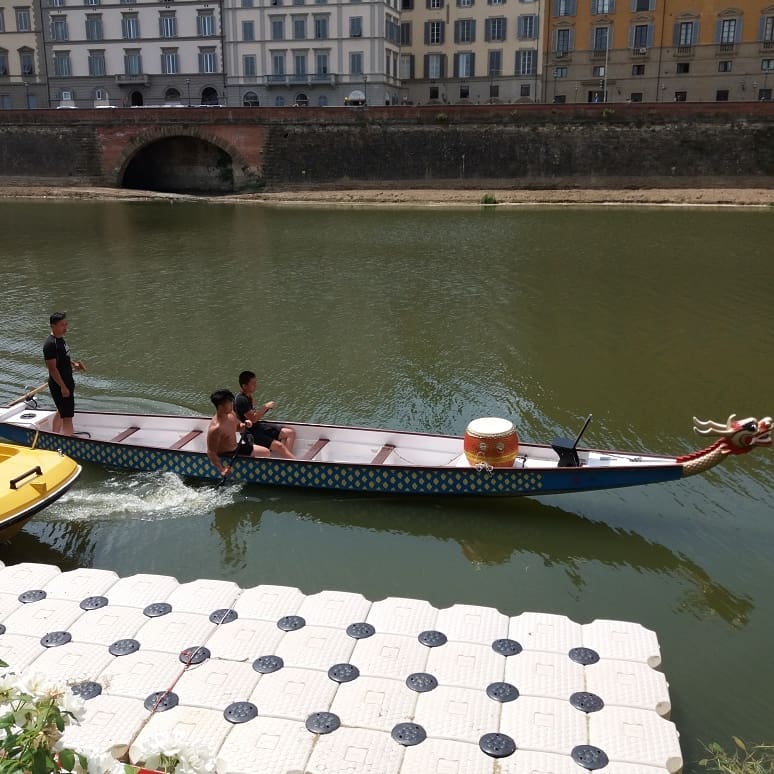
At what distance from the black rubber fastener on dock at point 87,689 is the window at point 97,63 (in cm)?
5676

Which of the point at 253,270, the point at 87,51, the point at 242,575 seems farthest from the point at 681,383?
the point at 87,51

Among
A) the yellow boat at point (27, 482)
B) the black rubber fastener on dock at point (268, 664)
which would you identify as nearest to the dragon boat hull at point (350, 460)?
the yellow boat at point (27, 482)

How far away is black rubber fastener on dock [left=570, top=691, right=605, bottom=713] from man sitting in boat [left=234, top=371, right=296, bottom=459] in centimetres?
550

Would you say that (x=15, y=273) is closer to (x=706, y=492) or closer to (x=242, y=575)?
(x=242, y=575)

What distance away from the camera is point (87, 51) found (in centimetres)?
5544

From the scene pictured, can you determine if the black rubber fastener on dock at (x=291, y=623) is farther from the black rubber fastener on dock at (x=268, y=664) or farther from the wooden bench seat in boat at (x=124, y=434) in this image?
the wooden bench seat in boat at (x=124, y=434)

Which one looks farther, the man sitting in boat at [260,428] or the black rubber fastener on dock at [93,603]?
the man sitting in boat at [260,428]

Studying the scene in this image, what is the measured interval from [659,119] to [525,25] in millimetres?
14665

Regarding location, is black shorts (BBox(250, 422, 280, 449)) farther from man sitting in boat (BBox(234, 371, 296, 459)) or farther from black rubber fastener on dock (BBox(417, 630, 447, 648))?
black rubber fastener on dock (BBox(417, 630, 447, 648))

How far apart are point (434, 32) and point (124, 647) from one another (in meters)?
54.7

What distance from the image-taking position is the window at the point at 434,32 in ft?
179

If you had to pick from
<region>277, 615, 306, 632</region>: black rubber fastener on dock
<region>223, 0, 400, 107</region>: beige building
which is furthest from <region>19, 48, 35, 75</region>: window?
<region>277, 615, 306, 632</region>: black rubber fastener on dock

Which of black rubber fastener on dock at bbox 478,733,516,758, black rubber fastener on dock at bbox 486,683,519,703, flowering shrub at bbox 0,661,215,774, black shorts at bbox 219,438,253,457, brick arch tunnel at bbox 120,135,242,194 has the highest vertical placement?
brick arch tunnel at bbox 120,135,242,194

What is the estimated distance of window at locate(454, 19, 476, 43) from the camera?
5397 centimetres
